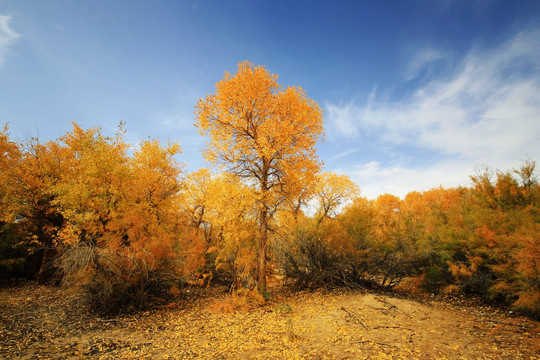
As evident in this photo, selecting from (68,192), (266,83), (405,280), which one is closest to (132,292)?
(68,192)

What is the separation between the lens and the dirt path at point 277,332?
6.66 m

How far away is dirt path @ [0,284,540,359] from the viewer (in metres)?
6.66

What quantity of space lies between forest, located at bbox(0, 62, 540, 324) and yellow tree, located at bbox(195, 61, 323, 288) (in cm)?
5

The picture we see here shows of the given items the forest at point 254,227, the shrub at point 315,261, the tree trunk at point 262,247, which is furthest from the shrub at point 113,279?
the shrub at point 315,261

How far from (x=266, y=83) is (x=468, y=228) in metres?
12.1

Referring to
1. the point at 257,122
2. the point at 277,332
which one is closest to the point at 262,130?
the point at 257,122

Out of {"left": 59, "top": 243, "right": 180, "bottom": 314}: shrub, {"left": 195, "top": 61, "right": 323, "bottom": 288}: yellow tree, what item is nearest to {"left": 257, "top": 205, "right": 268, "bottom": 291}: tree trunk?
{"left": 195, "top": 61, "right": 323, "bottom": 288}: yellow tree

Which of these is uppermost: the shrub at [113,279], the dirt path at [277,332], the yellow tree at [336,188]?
the yellow tree at [336,188]

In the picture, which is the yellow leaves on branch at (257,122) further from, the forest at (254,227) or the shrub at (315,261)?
the shrub at (315,261)

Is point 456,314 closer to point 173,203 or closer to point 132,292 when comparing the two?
point 132,292

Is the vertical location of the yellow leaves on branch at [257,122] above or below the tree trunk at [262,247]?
above

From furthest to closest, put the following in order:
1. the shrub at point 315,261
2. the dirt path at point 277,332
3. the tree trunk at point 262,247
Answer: the shrub at point 315,261 → the tree trunk at point 262,247 → the dirt path at point 277,332

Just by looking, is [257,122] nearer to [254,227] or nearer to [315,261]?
[254,227]

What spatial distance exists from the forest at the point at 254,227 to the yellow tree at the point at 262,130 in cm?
5
